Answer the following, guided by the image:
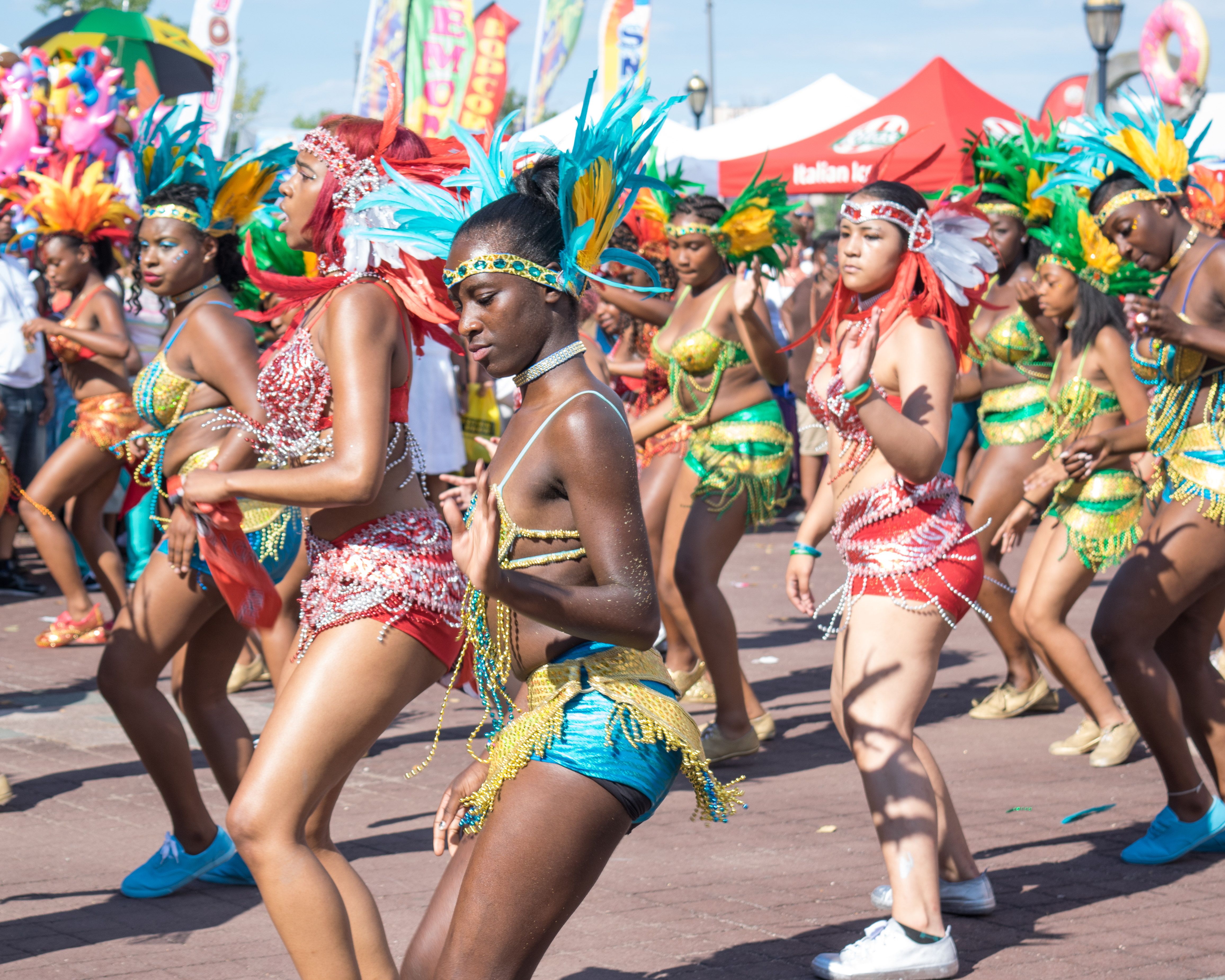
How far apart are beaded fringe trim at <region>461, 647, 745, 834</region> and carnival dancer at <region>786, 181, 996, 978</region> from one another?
127 centimetres

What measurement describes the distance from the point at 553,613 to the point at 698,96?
2119 cm

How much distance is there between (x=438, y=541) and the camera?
3359 mm

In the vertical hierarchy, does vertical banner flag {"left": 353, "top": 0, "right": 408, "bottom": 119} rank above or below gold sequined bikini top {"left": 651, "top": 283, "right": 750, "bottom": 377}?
above

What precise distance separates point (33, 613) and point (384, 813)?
532cm

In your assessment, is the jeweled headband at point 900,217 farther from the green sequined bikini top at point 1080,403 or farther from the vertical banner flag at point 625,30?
the vertical banner flag at point 625,30

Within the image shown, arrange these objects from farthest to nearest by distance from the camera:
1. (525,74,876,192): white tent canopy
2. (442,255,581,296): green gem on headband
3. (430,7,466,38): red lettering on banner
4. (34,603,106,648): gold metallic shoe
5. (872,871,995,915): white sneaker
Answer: (430,7,466,38): red lettering on banner, (525,74,876,192): white tent canopy, (34,603,106,648): gold metallic shoe, (872,871,995,915): white sneaker, (442,255,581,296): green gem on headband

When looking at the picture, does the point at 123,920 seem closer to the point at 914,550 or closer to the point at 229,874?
the point at 229,874

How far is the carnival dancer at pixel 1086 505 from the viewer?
5.90 meters

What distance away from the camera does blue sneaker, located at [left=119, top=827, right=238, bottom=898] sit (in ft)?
14.6

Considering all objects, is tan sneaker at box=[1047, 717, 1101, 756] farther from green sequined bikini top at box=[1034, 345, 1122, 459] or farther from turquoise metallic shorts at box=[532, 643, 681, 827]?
turquoise metallic shorts at box=[532, 643, 681, 827]

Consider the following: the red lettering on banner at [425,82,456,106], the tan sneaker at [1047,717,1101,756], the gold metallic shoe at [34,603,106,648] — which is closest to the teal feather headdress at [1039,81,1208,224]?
the tan sneaker at [1047,717,1101,756]

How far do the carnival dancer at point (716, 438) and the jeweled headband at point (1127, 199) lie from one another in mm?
1683

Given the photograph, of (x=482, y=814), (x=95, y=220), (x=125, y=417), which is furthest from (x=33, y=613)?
(x=482, y=814)

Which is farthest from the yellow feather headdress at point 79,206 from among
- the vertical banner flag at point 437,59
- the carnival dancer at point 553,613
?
the vertical banner flag at point 437,59
